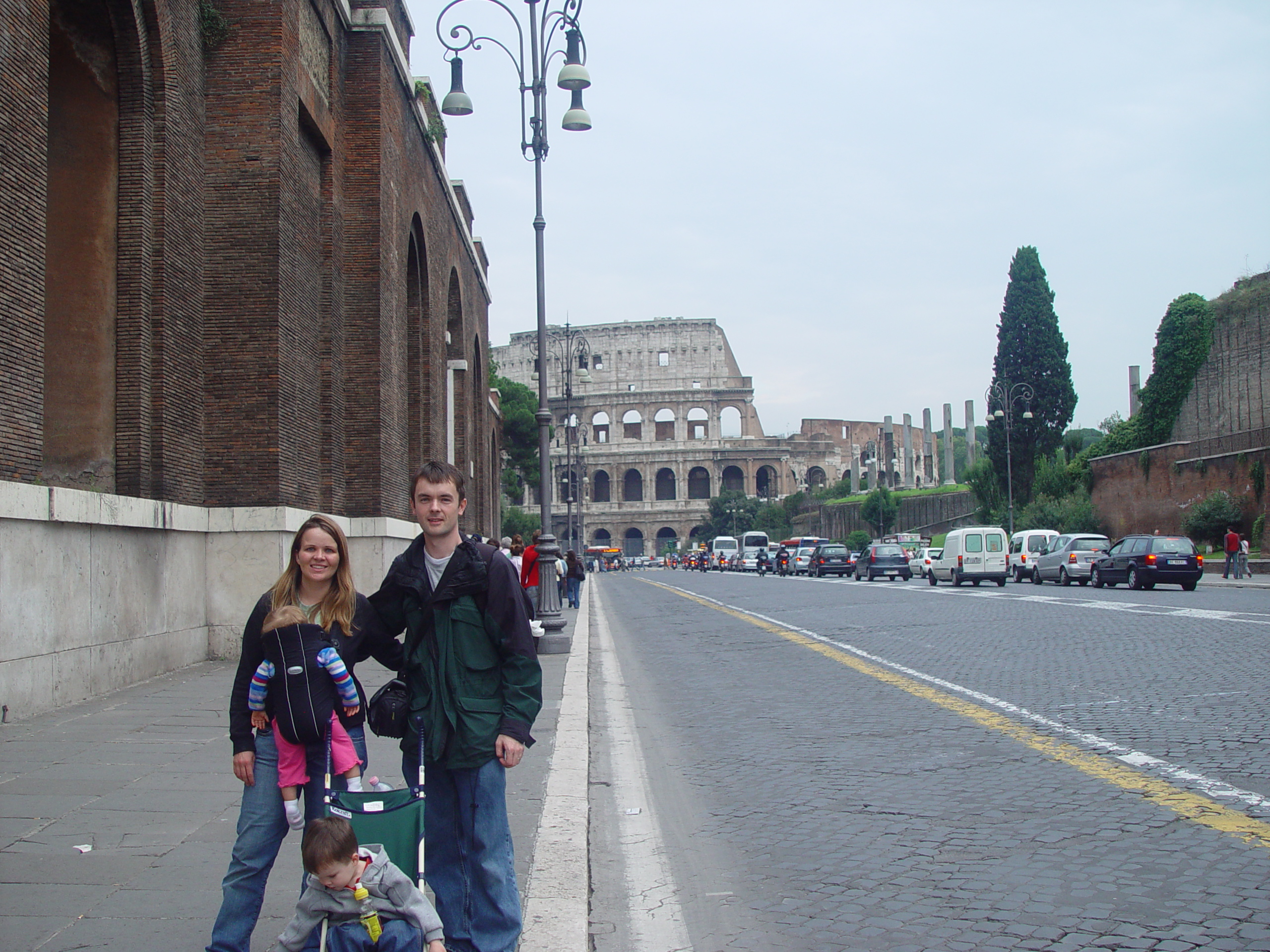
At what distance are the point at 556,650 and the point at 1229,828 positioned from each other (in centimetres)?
1016

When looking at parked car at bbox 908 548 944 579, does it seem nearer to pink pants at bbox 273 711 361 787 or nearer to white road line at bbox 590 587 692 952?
white road line at bbox 590 587 692 952

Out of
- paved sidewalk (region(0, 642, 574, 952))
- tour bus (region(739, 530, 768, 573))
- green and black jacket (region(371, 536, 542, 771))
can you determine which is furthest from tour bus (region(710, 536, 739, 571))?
green and black jacket (region(371, 536, 542, 771))

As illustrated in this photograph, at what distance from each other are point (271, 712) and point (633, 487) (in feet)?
347

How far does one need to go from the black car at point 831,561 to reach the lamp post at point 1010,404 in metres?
6.88

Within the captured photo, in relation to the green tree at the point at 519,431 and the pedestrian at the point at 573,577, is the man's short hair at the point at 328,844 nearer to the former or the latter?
the pedestrian at the point at 573,577

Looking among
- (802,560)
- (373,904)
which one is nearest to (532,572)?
(373,904)

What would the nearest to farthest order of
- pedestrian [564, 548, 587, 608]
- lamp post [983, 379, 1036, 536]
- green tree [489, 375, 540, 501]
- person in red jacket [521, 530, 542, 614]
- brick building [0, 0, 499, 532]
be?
brick building [0, 0, 499, 532] < person in red jacket [521, 530, 542, 614] < pedestrian [564, 548, 587, 608] < lamp post [983, 379, 1036, 536] < green tree [489, 375, 540, 501]

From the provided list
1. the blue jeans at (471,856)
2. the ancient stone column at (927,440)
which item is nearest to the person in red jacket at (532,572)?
the blue jeans at (471,856)

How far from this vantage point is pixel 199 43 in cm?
1305

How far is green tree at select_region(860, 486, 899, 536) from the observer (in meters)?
69.4

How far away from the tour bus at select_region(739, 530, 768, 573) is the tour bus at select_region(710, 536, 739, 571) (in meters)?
2.02

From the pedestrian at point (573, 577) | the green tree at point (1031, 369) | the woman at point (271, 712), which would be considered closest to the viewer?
the woman at point (271, 712)

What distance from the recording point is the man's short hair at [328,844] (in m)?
3.06

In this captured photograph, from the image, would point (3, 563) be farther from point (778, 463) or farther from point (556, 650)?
point (778, 463)
